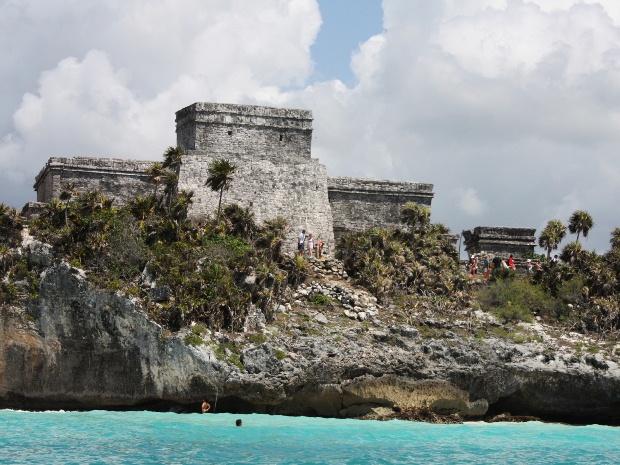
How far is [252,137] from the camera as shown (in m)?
38.3

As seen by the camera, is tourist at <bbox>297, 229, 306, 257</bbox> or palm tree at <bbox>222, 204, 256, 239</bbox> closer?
palm tree at <bbox>222, 204, 256, 239</bbox>

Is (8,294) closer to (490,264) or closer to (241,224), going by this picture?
(241,224)

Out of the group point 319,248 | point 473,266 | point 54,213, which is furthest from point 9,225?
point 473,266

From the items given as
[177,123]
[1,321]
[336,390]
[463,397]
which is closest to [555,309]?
[463,397]

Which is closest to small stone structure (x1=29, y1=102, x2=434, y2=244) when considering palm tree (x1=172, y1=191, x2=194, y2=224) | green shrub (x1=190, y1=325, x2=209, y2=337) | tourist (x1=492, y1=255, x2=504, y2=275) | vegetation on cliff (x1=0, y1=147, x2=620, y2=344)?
vegetation on cliff (x1=0, y1=147, x2=620, y2=344)

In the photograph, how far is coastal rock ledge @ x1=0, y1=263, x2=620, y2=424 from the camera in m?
30.9

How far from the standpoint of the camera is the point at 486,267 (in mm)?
39219

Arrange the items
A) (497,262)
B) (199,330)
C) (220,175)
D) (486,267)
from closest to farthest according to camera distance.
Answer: (199,330) → (220,175) → (497,262) → (486,267)

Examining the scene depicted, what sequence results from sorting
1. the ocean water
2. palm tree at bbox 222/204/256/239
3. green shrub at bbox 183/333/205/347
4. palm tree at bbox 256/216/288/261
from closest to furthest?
the ocean water, green shrub at bbox 183/333/205/347, palm tree at bbox 256/216/288/261, palm tree at bbox 222/204/256/239

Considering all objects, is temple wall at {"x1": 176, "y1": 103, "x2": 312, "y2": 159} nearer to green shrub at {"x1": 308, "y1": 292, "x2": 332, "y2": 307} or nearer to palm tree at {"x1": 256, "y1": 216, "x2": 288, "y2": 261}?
palm tree at {"x1": 256, "y1": 216, "x2": 288, "y2": 261}

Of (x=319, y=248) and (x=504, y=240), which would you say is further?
(x=504, y=240)

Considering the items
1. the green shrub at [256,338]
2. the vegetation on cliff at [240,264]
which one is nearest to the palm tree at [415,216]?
the vegetation on cliff at [240,264]

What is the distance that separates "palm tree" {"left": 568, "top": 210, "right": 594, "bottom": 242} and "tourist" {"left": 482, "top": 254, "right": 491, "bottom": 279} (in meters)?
2.96

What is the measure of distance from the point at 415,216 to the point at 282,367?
370 inches
